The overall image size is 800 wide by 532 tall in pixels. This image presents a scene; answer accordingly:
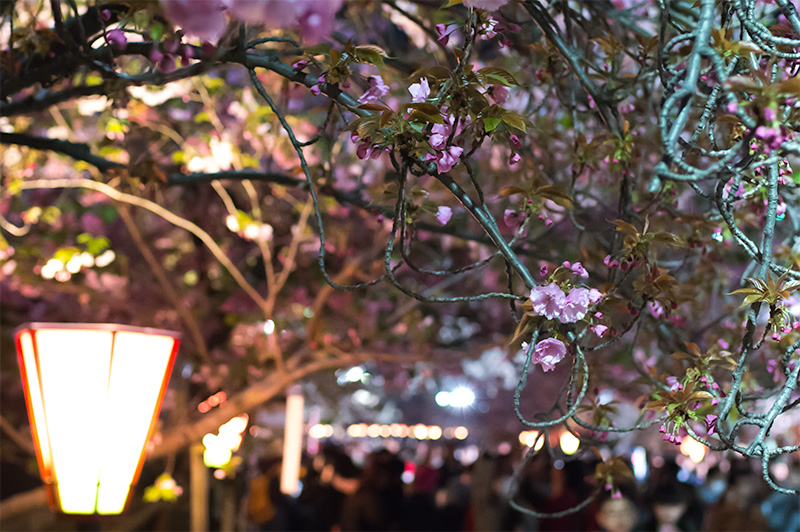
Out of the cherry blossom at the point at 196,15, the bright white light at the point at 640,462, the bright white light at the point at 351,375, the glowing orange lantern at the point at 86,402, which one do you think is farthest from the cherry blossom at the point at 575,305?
the bright white light at the point at 640,462

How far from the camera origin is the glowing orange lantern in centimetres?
171

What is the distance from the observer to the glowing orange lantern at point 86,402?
171 centimetres

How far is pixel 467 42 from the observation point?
1318 mm

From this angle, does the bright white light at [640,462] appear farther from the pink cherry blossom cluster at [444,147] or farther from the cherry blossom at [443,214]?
the pink cherry blossom cluster at [444,147]

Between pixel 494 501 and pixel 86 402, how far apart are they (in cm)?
585

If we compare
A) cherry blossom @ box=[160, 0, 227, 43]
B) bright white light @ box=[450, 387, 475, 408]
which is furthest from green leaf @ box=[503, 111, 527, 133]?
bright white light @ box=[450, 387, 475, 408]

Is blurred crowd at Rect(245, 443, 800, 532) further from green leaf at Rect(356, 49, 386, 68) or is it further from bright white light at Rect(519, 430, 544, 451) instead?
green leaf at Rect(356, 49, 386, 68)

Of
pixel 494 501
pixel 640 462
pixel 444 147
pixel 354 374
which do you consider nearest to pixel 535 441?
pixel 444 147

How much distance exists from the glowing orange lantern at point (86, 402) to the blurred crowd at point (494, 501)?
5000 mm

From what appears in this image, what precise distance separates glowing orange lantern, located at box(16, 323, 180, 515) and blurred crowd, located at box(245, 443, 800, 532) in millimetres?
5000

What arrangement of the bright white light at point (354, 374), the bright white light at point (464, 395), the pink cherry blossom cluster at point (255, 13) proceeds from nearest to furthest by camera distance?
the pink cherry blossom cluster at point (255, 13), the bright white light at point (354, 374), the bright white light at point (464, 395)

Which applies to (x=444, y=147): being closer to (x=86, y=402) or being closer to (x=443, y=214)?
(x=443, y=214)

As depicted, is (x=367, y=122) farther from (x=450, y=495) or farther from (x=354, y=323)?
(x=450, y=495)

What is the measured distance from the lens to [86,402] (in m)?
1.74
